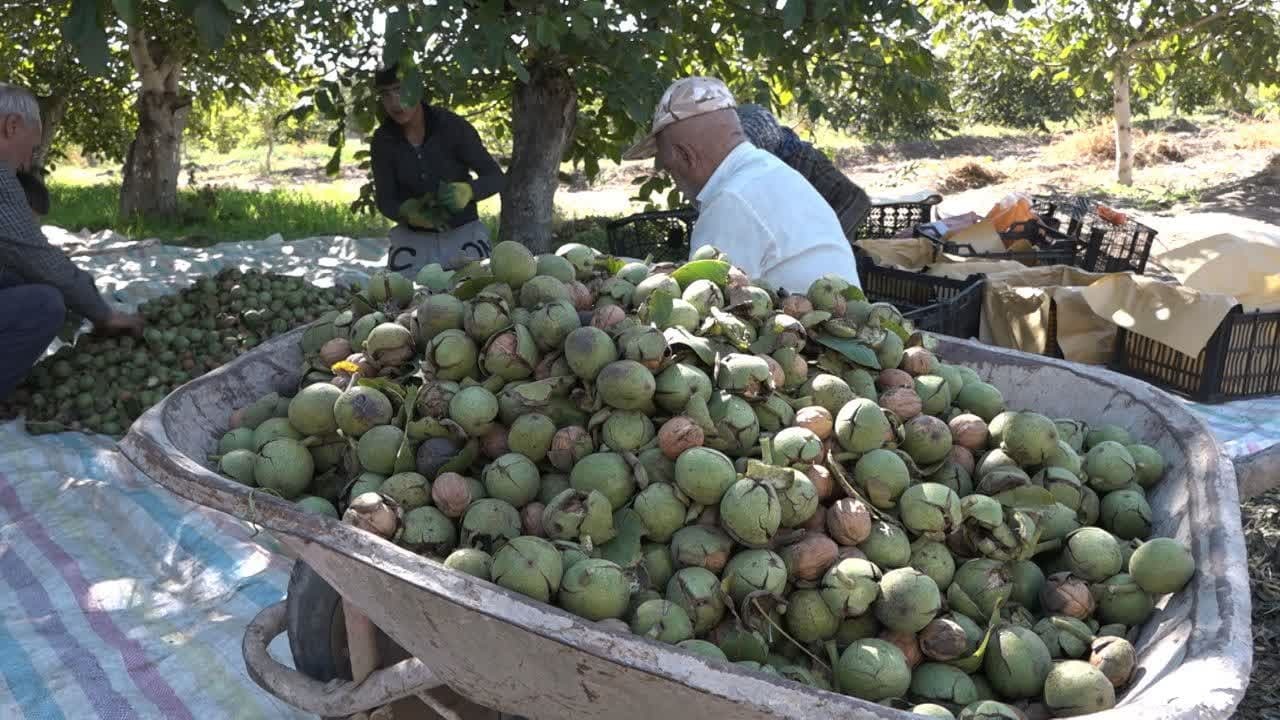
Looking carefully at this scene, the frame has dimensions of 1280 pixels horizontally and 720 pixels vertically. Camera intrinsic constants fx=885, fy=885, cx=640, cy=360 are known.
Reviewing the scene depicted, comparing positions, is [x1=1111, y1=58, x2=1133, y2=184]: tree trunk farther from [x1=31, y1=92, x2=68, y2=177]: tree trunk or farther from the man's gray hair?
[x1=31, y1=92, x2=68, y2=177]: tree trunk

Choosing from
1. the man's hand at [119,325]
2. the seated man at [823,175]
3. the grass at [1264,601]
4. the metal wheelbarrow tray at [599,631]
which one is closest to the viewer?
the metal wheelbarrow tray at [599,631]

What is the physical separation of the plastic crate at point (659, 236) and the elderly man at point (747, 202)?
2107mm

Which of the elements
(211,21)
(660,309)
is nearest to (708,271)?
(660,309)

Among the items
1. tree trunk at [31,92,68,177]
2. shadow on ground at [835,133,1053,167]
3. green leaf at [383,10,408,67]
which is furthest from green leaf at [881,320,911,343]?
shadow on ground at [835,133,1053,167]

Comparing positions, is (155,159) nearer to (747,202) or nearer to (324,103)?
(324,103)

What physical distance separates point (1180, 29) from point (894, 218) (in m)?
5.35

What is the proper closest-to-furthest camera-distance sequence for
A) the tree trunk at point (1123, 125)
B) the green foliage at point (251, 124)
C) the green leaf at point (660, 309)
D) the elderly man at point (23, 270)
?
the green leaf at point (660, 309), the elderly man at point (23, 270), the tree trunk at point (1123, 125), the green foliage at point (251, 124)

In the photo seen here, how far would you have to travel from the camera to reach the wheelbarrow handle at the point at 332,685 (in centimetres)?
158

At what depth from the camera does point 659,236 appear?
5562mm

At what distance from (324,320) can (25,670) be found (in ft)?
4.63

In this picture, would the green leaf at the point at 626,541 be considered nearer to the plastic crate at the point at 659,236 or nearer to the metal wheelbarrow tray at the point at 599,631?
the metal wheelbarrow tray at the point at 599,631

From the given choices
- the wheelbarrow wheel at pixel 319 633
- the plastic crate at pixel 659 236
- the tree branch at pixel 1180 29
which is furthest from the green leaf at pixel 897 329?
the tree branch at pixel 1180 29

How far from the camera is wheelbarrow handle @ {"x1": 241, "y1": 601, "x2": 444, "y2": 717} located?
1582 millimetres

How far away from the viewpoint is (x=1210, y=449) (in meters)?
1.88
